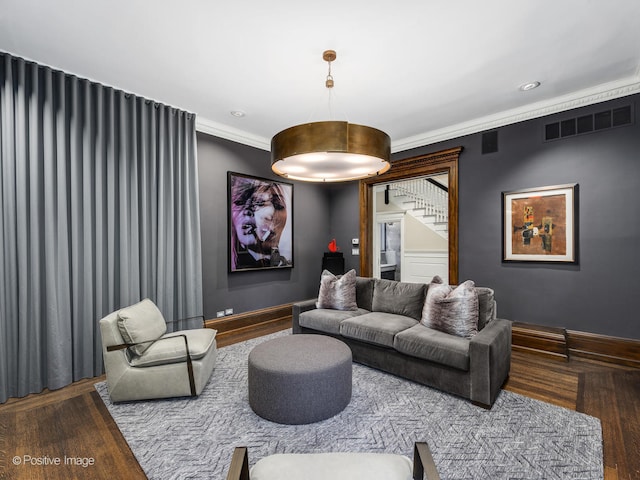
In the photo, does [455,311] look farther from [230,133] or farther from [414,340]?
[230,133]

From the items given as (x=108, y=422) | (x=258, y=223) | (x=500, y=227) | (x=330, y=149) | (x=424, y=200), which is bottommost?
(x=108, y=422)

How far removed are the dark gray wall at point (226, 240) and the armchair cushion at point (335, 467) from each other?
3.15 meters

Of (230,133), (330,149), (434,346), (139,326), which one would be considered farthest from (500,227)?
(139,326)

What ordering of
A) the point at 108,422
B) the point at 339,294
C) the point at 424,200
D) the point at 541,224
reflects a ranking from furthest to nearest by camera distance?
the point at 424,200 < the point at 339,294 < the point at 541,224 < the point at 108,422

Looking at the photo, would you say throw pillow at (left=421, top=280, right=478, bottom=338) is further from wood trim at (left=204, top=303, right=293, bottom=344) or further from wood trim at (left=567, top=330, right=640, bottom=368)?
wood trim at (left=204, top=303, right=293, bottom=344)

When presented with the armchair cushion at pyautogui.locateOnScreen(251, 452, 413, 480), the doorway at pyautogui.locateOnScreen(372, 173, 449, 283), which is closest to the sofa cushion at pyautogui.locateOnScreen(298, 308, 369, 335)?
the armchair cushion at pyautogui.locateOnScreen(251, 452, 413, 480)

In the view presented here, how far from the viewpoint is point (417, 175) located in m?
4.84

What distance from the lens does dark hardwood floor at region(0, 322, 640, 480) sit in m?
1.81

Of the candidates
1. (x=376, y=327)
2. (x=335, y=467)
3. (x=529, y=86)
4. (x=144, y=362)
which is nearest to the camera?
(x=335, y=467)

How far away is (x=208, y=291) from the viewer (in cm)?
417

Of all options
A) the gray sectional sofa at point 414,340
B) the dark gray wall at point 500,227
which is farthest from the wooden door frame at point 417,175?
the gray sectional sofa at point 414,340

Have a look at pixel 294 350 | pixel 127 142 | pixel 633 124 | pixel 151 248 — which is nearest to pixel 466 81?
pixel 633 124

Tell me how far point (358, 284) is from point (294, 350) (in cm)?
169

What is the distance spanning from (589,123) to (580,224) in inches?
44.0
